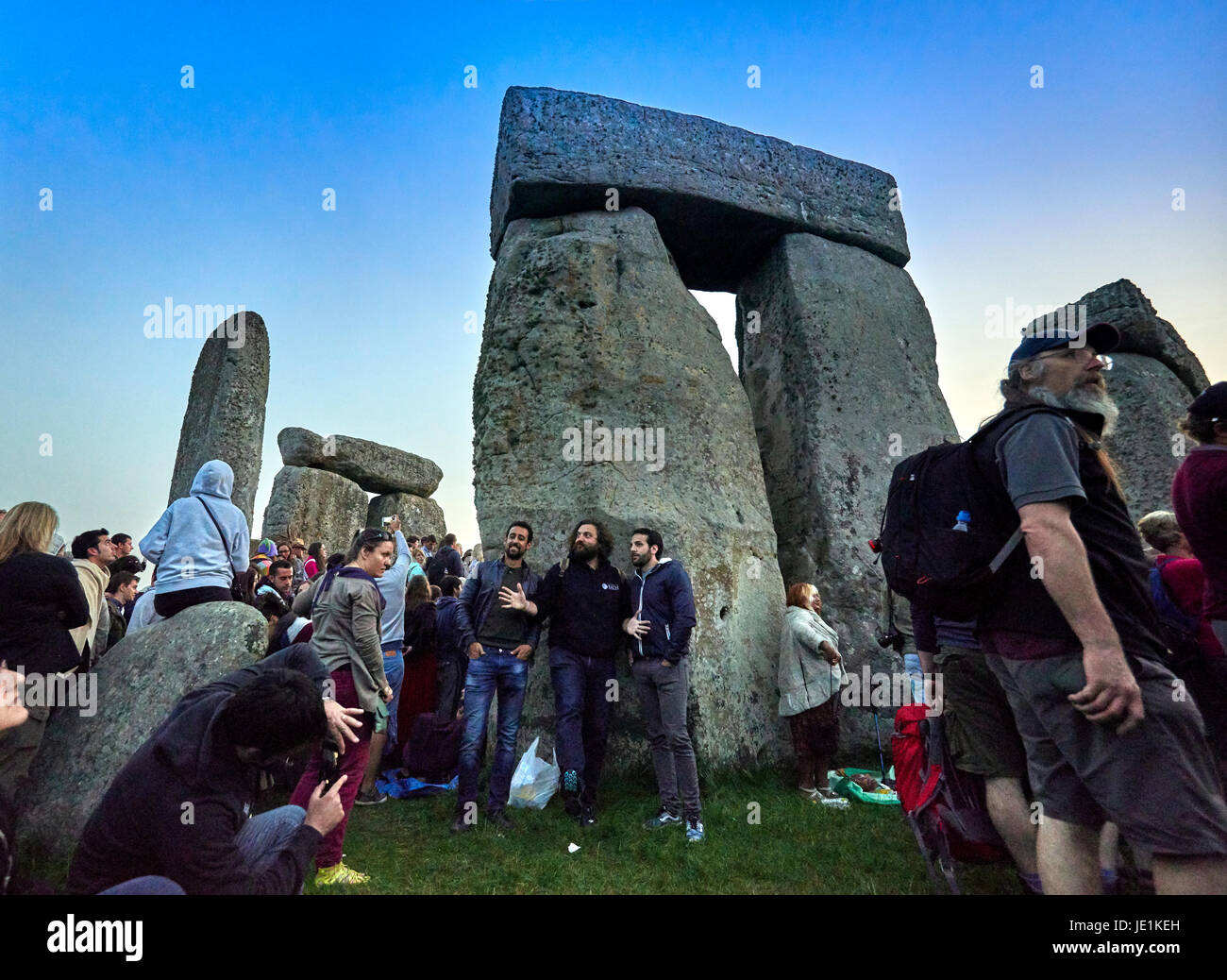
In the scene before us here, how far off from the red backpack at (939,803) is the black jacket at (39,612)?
383cm

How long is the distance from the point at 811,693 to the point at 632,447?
2.11 metres

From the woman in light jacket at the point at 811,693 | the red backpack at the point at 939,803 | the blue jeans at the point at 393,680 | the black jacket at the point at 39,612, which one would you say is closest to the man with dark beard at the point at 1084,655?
the red backpack at the point at 939,803

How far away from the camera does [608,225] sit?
597 centimetres

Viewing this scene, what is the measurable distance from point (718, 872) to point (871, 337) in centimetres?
476

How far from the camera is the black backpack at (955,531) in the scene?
2.08 meters

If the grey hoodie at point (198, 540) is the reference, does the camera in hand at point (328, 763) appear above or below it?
below

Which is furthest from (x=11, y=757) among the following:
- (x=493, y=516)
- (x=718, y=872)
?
(x=718, y=872)

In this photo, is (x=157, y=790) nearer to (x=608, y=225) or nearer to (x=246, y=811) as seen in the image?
(x=246, y=811)

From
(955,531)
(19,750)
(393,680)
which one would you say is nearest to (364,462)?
(393,680)

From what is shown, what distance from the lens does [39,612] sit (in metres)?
3.24

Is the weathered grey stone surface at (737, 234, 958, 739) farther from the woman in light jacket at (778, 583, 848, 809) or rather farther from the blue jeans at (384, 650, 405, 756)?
the blue jeans at (384, 650, 405, 756)

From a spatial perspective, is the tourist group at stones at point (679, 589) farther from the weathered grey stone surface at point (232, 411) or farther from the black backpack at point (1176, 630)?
the weathered grey stone surface at point (232, 411)

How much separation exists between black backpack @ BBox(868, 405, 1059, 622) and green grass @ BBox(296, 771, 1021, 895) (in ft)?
5.28

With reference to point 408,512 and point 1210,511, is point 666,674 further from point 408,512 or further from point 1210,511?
point 408,512
